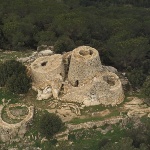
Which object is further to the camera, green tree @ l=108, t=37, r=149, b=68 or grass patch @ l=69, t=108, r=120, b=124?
green tree @ l=108, t=37, r=149, b=68

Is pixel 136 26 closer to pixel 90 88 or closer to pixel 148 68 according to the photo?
pixel 148 68

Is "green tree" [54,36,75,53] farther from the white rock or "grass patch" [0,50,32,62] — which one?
"grass patch" [0,50,32,62]

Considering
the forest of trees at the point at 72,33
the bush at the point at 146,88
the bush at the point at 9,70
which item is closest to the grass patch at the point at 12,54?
the forest of trees at the point at 72,33

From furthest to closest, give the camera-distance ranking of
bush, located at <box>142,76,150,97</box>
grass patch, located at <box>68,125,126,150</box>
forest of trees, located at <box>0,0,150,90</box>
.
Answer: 1. forest of trees, located at <box>0,0,150,90</box>
2. bush, located at <box>142,76,150,97</box>
3. grass patch, located at <box>68,125,126,150</box>

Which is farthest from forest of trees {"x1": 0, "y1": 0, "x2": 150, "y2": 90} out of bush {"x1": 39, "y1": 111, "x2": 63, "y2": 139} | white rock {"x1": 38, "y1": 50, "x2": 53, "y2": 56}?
bush {"x1": 39, "y1": 111, "x2": 63, "y2": 139}

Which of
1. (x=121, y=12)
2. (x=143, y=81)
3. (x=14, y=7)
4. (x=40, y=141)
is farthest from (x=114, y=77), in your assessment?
(x=121, y=12)

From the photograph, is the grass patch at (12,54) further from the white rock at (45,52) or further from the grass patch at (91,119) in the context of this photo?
the grass patch at (91,119)

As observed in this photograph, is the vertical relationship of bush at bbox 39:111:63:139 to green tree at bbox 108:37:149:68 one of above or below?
below

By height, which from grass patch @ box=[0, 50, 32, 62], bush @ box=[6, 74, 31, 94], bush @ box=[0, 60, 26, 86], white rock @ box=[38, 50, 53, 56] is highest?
white rock @ box=[38, 50, 53, 56]
